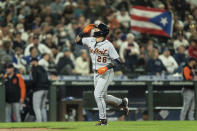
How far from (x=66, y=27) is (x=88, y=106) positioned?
4.88m

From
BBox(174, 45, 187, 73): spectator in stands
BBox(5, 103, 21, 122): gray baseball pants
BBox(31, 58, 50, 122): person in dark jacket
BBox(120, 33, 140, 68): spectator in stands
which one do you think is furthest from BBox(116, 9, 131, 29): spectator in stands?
BBox(5, 103, 21, 122): gray baseball pants

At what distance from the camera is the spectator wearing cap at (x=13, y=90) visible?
16531mm

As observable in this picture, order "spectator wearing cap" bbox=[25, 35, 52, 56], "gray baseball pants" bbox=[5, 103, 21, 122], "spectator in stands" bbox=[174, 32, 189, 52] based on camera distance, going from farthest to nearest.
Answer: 1. "spectator in stands" bbox=[174, 32, 189, 52]
2. "spectator wearing cap" bbox=[25, 35, 52, 56]
3. "gray baseball pants" bbox=[5, 103, 21, 122]

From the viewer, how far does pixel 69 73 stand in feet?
59.9

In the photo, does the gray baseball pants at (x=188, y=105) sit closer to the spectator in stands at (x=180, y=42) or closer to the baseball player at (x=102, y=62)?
the spectator in stands at (x=180, y=42)

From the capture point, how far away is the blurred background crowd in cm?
1858

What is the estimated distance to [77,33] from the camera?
2102cm

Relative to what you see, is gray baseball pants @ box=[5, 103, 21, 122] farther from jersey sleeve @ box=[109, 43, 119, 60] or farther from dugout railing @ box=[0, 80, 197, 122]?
jersey sleeve @ box=[109, 43, 119, 60]

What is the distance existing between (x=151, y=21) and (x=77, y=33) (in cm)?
264

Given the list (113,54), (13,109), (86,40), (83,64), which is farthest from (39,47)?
(113,54)

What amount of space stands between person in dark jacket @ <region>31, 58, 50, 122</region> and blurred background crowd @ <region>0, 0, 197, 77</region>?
73 centimetres

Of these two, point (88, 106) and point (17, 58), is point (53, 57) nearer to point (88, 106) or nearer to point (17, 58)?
point (17, 58)

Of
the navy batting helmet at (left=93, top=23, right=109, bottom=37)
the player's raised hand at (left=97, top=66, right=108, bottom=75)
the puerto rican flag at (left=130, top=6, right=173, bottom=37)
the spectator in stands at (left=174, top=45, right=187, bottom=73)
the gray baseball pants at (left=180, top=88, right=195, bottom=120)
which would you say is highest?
the puerto rican flag at (left=130, top=6, right=173, bottom=37)

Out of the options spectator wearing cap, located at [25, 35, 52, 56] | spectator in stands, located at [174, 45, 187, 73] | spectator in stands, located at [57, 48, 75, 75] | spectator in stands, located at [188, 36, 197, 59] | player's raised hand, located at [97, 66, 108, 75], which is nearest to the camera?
player's raised hand, located at [97, 66, 108, 75]
